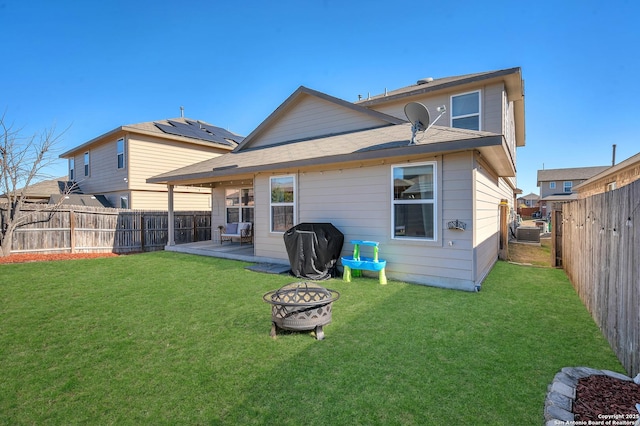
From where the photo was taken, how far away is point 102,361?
305 centimetres

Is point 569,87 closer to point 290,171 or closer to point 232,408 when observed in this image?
point 290,171

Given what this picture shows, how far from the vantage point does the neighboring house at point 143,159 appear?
1423cm

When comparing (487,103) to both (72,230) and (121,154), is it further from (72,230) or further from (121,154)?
(121,154)

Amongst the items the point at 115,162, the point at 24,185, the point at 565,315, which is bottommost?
the point at 565,315

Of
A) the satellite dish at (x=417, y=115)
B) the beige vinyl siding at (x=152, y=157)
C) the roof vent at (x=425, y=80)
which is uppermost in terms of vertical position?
the roof vent at (x=425, y=80)

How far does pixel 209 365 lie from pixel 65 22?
40.1 feet

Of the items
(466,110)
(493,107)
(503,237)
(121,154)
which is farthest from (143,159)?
(503,237)

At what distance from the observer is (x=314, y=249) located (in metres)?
6.50

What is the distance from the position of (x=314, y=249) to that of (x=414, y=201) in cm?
230

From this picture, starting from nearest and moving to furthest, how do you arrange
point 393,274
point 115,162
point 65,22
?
point 393,274
point 65,22
point 115,162

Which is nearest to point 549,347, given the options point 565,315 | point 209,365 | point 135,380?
point 565,315

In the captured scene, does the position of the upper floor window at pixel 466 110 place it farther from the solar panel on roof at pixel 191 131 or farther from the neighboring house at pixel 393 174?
the solar panel on roof at pixel 191 131

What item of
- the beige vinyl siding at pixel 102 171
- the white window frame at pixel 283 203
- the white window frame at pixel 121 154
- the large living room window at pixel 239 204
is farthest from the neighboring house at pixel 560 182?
the beige vinyl siding at pixel 102 171

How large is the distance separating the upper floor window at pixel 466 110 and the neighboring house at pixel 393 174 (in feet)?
0.09
